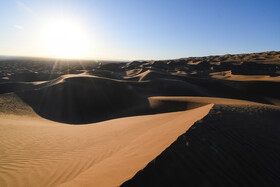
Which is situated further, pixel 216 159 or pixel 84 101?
pixel 84 101

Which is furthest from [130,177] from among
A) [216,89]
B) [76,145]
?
[216,89]

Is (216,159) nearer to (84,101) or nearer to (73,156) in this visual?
(73,156)

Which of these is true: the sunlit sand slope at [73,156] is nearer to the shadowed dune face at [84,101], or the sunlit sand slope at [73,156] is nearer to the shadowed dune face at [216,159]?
the shadowed dune face at [216,159]

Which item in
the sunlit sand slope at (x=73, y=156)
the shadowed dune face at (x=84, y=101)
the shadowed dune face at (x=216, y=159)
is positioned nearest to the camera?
the shadowed dune face at (x=216, y=159)

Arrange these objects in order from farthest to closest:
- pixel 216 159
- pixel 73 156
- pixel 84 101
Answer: pixel 84 101 → pixel 73 156 → pixel 216 159

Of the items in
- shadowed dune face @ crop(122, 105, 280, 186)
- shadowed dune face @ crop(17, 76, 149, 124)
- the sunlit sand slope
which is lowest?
shadowed dune face @ crop(17, 76, 149, 124)

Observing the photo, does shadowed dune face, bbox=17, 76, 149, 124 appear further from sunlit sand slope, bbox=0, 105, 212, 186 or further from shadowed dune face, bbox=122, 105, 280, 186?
shadowed dune face, bbox=122, 105, 280, 186

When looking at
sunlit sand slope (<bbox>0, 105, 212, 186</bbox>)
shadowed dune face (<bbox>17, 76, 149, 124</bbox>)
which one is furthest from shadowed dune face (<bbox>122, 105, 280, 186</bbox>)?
shadowed dune face (<bbox>17, 76, 149, 124</bbox>)

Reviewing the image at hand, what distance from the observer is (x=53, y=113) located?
9.27 m

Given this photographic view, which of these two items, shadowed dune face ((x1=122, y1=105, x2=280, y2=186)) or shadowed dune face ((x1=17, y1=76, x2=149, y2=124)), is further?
shadowed dune face ((x1=17, y1=76, x2=149, y2=124))

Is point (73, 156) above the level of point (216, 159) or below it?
below

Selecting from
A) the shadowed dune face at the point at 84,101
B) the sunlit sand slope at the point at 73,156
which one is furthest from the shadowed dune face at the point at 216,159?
the shadowed dune face at the point at 84,101

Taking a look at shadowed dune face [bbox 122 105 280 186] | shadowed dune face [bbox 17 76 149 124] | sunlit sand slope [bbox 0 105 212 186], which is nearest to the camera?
shadowed dune face [bbox 122 105 280 186]

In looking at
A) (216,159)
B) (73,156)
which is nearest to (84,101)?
(73,156)
